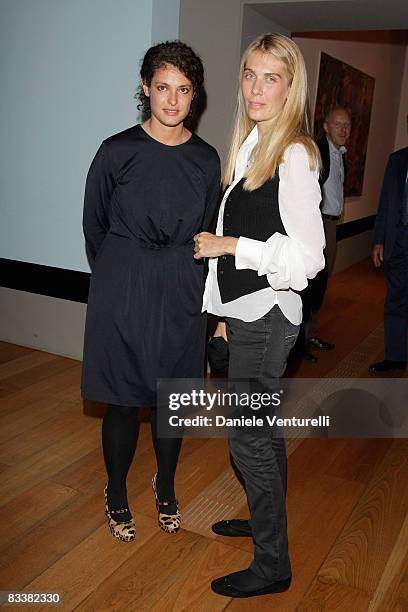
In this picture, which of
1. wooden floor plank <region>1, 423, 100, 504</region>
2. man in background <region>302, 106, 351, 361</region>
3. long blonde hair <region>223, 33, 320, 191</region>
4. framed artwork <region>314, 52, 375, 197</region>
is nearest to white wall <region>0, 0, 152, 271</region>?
wooden floor plank <region>1, 423, 100, 504</region>

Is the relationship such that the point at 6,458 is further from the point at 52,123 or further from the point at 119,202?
the point at 52,123

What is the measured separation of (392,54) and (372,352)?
5980mm

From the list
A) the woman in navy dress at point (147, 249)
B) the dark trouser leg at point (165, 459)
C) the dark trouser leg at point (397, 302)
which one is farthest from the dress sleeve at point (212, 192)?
the dark trouser leg at point (397, 302)

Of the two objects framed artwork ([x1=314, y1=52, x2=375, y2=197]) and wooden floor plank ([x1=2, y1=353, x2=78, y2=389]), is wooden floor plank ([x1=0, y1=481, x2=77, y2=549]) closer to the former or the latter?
wooden floor plank ([x1=2, y1=353, x2=78, y2=389])

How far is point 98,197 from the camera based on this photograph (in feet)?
7.20

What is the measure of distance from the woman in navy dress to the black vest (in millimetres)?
339

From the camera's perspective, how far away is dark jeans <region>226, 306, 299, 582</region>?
5.97ft

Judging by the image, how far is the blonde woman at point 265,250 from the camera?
168cm

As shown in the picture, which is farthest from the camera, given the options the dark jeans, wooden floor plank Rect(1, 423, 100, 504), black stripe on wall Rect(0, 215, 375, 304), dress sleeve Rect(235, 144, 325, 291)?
black stripe on wall Rect(0, 215, 375, 304)

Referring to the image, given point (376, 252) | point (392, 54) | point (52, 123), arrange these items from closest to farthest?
point (52, 123), point (376, 252), point (392, 54)

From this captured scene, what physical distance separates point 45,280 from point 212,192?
220 cm

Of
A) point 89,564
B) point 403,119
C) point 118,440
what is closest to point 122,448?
point 118,440

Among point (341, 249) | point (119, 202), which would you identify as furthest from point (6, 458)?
point (341, 249)

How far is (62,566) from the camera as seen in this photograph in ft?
6.92
